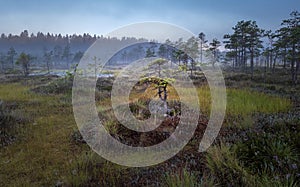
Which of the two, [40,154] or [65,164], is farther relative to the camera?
→ [40,154]

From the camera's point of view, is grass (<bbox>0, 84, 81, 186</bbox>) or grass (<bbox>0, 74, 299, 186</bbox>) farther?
grass (<bbox>0, 84, 81, 186</bbox>)

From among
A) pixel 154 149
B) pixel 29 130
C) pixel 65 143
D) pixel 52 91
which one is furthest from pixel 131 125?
pixel 52 91

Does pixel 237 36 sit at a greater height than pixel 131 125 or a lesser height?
greater

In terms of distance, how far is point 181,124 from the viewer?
6.11 metres

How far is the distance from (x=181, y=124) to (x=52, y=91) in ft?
39.5

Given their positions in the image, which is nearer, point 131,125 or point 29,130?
point 131,125

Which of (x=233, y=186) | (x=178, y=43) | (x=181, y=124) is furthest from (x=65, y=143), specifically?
(x=178, y=43)

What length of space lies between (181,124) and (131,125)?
1498 mm

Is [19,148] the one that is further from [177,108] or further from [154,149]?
[177,108]

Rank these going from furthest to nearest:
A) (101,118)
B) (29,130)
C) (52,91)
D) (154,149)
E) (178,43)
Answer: (178,43) → (52,91) → (101,118) → (29,130) → (154,149)

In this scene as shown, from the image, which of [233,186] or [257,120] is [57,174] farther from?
[257,120]

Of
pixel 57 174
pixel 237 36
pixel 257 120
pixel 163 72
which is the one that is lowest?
pixel 57 174

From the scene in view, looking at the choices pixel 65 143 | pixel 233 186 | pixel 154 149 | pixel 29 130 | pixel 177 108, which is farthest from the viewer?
pixel 177 108

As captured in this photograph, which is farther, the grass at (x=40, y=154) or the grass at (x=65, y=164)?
the grass at (x=40, y=154)
